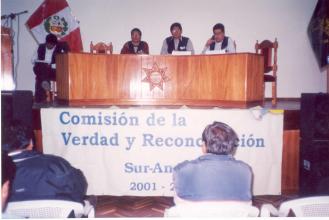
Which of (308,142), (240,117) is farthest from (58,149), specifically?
(308,142)

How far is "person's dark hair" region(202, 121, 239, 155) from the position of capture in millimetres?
1687

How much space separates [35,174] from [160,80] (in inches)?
99.2

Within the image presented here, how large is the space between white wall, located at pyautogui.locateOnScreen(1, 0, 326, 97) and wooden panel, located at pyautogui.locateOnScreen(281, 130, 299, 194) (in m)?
3.41

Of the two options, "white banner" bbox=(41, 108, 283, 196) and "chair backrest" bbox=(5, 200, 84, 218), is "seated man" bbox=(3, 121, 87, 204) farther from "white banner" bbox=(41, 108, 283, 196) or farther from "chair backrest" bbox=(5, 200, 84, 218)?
"white banner" bbox=(41, 108, 283, 196)

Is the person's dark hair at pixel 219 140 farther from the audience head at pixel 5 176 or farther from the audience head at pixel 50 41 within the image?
the audience head at pixel 50 41

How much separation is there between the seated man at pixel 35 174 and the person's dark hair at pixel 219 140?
746mm

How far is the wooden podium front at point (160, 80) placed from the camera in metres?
3.76

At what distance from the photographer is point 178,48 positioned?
5160 mm

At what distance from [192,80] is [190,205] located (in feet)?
8.88

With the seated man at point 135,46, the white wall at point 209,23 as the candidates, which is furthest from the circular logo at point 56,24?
the seated man at point 135,46

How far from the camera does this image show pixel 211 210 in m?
1.36

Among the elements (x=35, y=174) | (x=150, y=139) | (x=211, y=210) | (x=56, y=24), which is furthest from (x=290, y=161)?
(x=56, y=24)

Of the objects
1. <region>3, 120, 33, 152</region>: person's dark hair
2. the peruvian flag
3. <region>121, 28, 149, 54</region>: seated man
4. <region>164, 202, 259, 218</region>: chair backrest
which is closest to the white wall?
the peruvian flag

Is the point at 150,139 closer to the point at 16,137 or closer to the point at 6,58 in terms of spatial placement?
the point at 16,137
